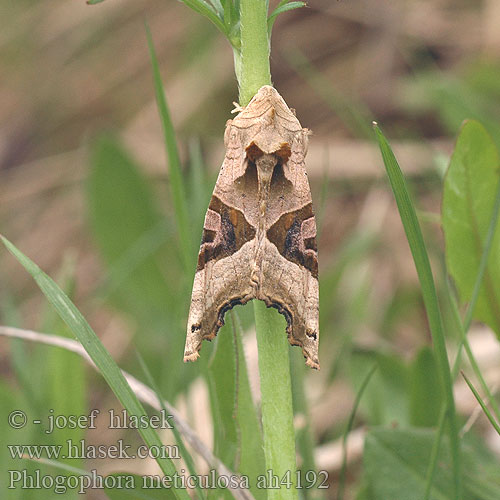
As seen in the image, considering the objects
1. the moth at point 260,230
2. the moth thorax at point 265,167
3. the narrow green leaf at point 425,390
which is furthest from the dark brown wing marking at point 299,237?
the narrow green leaf at point 425,390

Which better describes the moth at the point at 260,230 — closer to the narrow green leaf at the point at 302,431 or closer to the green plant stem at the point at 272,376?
the green plant stem at the point at 272,376

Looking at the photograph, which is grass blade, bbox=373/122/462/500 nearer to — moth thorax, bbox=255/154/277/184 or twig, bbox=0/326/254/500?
moth thorax, bbox=255/154/277/184

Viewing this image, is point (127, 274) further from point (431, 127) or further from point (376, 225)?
point (431, 127)

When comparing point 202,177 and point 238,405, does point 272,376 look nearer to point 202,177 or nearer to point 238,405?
point 238,405

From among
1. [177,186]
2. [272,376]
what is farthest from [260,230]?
[177,186]

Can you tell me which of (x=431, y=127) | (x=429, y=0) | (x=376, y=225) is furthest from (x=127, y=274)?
(x=429, y=0)

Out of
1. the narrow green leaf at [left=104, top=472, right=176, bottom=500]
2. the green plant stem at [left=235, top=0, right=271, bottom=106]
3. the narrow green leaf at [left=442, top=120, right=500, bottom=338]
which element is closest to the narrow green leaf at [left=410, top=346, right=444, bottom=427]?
the narrow green leaf at [left=442, top=120, right=500, bottom=338]
